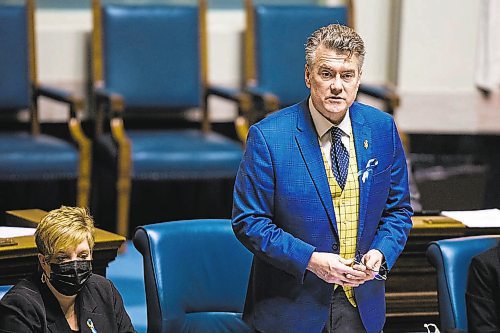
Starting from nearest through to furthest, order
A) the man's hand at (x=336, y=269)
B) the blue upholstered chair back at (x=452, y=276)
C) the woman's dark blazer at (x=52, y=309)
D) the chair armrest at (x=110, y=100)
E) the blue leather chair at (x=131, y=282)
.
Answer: the man's hand at (x=336, y=269)
the woman's dark blazer at (x=52, y=309)
the blue upholstered chair back at (x=452, y=276)
the blue leather chair at (x=131, y=282)
the chair armrest at (x=110, y=100)

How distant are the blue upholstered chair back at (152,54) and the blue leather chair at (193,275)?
8.55ft

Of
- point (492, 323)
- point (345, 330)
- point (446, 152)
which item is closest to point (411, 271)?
point (492, 323)

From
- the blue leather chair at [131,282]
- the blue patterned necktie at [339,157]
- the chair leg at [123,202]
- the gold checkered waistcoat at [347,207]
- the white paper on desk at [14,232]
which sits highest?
the blue patterned necktie at [339,157]

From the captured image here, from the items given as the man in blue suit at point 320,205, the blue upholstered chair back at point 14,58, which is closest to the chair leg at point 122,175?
the blue upholstered chair back at point 14,58

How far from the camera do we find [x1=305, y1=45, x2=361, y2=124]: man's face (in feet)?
8.91

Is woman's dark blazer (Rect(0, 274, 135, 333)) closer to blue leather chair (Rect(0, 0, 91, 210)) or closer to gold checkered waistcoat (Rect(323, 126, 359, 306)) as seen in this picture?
gold checkered waistcoat (Rect(323, 126, 359, 306))

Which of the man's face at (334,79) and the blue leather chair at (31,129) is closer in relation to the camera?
the man's face at (334,79)

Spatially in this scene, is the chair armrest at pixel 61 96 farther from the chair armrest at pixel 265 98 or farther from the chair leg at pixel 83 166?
the chair armrest at pixel 265 98

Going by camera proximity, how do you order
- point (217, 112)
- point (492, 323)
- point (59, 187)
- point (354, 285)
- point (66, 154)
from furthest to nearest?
point (217, 112), point (59, 187), point (66, 154), point (492, 323), point (354, 285)

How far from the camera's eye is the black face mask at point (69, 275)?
9.29 feet

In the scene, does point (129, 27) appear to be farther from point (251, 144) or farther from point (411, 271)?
point (251, 144)

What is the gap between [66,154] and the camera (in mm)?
5344

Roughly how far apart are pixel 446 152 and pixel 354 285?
3843 mm

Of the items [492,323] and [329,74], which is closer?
[329,74]
